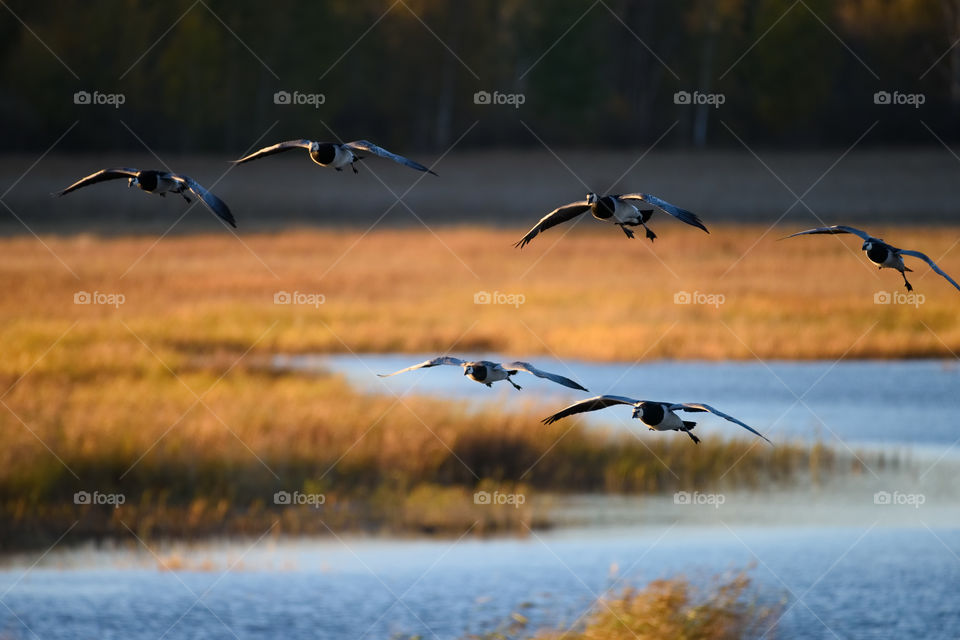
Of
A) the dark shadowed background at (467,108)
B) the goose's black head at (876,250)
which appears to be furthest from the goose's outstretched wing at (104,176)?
the dark shadowed background at (467,108)

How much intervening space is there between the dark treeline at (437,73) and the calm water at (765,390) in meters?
28.8

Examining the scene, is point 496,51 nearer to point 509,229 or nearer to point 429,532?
point 509,229

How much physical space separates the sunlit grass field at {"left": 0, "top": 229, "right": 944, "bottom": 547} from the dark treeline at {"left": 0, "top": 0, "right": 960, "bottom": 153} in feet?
34.9

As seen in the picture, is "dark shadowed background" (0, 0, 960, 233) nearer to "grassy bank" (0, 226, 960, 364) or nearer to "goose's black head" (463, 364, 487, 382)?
"grassy bank" (0, 226, 960, 364)

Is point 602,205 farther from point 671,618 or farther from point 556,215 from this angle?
point 671,618

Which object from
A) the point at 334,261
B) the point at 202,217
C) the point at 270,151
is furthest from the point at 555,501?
the point at 202,217

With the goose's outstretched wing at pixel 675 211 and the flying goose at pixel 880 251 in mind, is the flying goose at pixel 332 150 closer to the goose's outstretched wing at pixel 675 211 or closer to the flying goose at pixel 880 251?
the goose's outstretched wing at pixel 675 211

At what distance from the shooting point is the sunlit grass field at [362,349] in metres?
20.2

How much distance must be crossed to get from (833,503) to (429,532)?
6111 mm

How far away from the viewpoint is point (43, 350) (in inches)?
1110

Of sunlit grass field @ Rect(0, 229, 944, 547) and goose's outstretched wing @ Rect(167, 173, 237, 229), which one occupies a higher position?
sunlit grass field @ Rect(0, 229, 944, 547)

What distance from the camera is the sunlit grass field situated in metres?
20.2

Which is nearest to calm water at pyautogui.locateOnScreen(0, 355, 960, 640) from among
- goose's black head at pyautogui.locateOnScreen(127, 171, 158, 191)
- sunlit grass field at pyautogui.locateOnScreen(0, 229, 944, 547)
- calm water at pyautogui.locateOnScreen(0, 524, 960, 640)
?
calm water at pyautogui.locateOnScreen(0, 524, 960, 640)

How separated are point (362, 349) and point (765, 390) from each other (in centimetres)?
876
